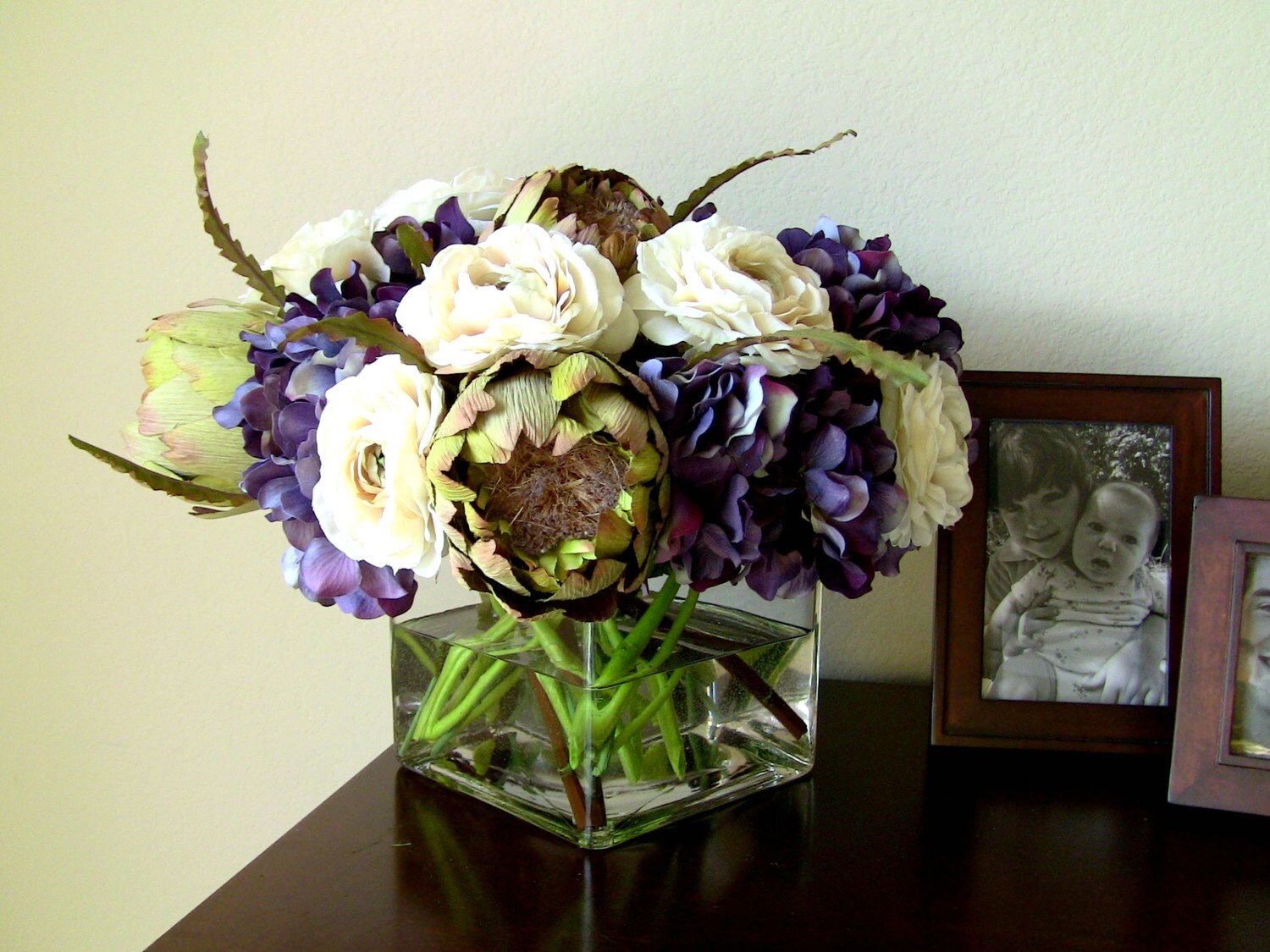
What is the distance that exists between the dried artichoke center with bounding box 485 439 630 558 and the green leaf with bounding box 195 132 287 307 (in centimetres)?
21

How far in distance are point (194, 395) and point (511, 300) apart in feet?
0.77

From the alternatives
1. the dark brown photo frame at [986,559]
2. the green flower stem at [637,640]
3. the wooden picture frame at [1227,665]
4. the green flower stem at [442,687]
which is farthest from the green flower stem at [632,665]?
the wooden picture frame at [1227,665]

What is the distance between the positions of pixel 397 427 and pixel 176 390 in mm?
198

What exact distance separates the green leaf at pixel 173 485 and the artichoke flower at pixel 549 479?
0.62ft

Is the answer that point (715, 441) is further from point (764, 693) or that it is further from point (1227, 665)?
point (1227, 665)

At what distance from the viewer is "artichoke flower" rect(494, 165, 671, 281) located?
0.59m

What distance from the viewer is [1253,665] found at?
684mm

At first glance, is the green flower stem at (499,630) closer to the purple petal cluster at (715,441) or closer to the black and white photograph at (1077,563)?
the purple petal cluster at (715,441)

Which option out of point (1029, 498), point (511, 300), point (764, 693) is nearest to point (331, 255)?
point (511, 300)

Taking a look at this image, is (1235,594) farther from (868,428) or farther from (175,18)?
(175,18)

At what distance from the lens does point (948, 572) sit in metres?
0.77

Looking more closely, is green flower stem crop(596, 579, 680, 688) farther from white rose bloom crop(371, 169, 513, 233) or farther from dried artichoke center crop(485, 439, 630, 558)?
white rose bloom crop(371, 169, 513, 233)

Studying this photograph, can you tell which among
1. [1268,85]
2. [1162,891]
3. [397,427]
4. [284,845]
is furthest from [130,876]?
[1268,85]

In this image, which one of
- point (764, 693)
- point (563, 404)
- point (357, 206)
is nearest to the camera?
point (563, 404)
